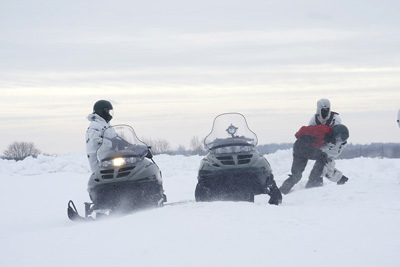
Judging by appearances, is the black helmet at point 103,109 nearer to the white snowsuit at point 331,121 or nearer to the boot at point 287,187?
the boot at point 287,187

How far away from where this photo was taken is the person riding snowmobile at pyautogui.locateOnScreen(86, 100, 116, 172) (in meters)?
10.0

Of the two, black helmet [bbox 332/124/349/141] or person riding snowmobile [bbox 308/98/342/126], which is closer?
black helmet [bbox 332/124/349/141]

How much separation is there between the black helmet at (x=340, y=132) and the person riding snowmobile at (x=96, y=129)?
536cm

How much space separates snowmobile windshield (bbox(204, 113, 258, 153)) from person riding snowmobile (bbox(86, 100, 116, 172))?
1929 millimetres

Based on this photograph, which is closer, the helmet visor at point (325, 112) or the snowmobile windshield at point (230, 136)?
the snowmobile windshield at point (230, 136)

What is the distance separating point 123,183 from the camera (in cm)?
923

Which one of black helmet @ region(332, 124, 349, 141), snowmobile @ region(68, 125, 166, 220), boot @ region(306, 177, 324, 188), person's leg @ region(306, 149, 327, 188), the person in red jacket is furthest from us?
boot @ region(306, 177, 324, 188)

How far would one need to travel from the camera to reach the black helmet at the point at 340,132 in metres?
12.6

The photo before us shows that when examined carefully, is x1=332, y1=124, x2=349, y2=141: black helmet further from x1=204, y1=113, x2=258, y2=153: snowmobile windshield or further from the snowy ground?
x1=204, y1=113, x2=258, y2=153: snowmobile windshield

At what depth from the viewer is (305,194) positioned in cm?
1180

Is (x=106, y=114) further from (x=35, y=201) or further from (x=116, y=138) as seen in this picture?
(x=35, y=201)

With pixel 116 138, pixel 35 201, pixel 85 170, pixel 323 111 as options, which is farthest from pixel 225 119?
pixel 85 170

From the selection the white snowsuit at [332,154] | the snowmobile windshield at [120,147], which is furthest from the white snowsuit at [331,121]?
the snowmobile windshield at [120,147]

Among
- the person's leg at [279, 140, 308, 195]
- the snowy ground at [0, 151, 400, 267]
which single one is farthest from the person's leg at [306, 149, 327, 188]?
the snowy ground at [0, 151, 400, 267]
